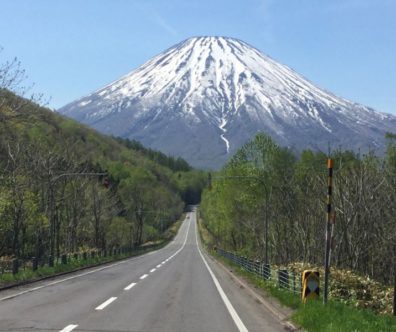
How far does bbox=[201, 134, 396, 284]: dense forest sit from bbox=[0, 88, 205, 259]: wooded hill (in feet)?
41.8

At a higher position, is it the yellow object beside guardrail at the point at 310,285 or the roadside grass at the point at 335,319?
the yellow object beside guardrail at the point at 310,285

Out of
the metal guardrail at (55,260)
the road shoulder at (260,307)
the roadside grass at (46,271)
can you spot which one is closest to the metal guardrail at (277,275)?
the road shoulder at (260,307)

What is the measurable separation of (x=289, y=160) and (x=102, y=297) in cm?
4343

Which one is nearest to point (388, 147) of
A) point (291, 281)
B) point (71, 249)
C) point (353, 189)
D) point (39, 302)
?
point (353, 189)

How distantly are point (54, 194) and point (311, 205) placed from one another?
2085 centimetres

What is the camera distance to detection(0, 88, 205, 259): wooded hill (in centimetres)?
3659

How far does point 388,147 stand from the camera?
44938mm

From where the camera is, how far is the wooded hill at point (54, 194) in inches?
1441

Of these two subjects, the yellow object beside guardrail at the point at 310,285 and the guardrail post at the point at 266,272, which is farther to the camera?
the guardrail post at the point at 266,272

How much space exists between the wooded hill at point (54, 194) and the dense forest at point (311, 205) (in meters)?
12.7

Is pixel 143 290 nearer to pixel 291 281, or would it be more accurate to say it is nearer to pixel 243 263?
pixel 291 281

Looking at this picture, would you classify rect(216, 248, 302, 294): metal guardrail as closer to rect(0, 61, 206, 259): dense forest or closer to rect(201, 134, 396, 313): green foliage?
rect(201, 134, 396, 313): green foliage

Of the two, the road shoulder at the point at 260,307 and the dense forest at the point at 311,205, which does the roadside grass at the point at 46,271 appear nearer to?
the road shoulder at the point at 260,307

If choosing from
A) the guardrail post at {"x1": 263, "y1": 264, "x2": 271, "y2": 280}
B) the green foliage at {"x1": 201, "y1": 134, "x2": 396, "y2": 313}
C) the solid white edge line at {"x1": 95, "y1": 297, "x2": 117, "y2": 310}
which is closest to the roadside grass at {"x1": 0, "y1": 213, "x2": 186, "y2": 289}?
the solid white edge line at {"x1": 95, "y1": 297, "x2": 117, "y2": 310}
